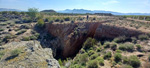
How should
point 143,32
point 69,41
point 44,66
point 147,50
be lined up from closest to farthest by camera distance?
point 44,66 < point 147,50 < point 143,32 < point 69,41

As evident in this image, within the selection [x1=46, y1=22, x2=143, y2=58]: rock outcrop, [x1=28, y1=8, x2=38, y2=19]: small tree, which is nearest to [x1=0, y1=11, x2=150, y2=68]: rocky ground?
[x1=46, y1=22, x2=143, y2=58]: rock outcrop

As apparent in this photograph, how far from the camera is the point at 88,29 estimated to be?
20250mm

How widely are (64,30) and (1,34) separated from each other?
A: 1614 centimetres

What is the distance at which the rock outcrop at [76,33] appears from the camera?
16917mm

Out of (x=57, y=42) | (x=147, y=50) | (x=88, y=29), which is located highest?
(x=88, y=29)

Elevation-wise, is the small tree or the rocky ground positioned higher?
the small tree

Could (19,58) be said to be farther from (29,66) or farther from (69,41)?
(69,41)

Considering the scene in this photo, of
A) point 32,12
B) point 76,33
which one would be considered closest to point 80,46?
point 76,33

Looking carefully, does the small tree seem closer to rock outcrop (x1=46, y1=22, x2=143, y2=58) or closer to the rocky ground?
the rocky ground

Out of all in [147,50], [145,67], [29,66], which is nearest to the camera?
[145,67]

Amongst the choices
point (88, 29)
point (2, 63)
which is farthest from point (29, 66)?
point (88, 29)

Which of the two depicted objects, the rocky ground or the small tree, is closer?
the rocky ground

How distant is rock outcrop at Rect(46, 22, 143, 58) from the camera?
55.5ft

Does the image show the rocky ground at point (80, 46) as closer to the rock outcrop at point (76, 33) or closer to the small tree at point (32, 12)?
the rock outcrop at point (76, 33)
